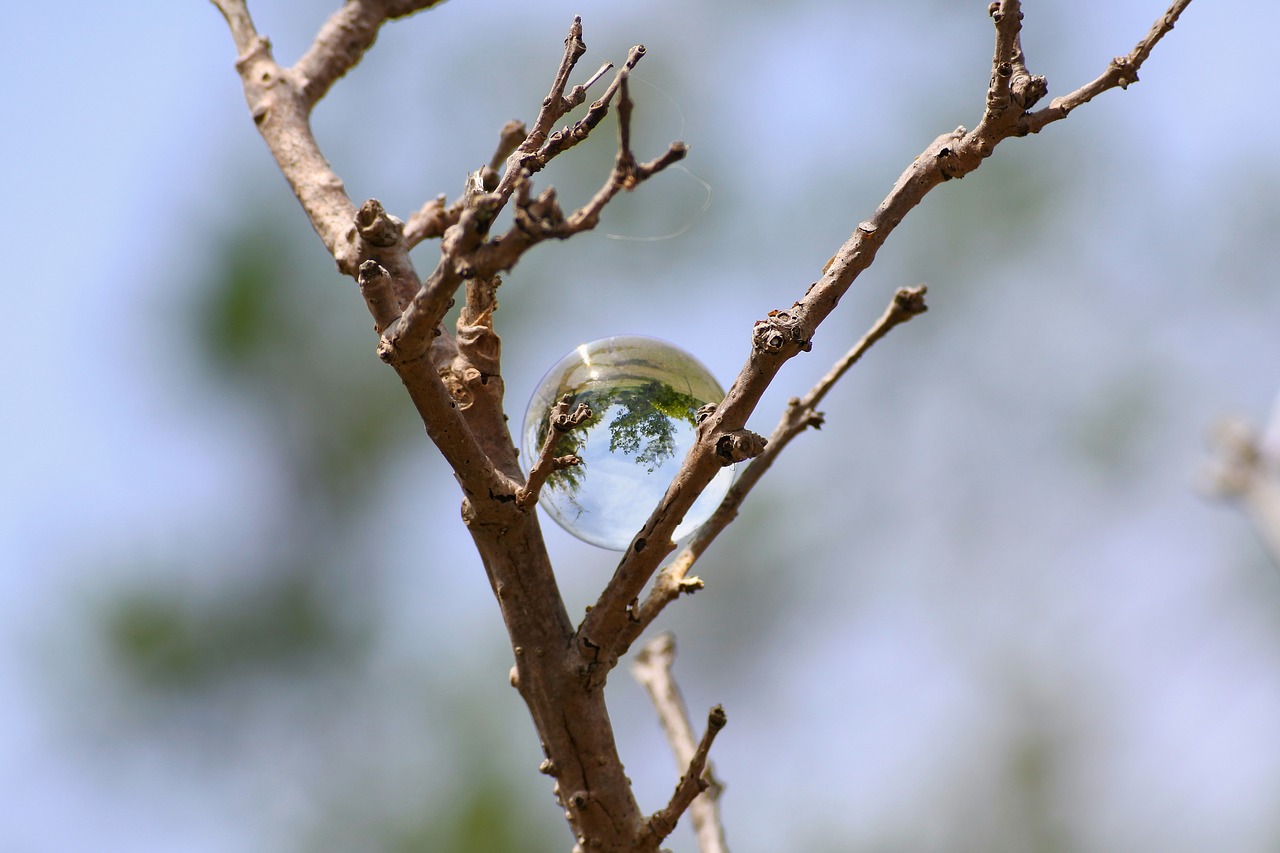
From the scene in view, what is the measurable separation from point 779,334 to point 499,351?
0.47m

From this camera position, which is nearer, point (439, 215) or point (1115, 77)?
point (1115, 77)

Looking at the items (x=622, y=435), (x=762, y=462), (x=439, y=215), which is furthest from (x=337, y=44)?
(x=762, y=462)

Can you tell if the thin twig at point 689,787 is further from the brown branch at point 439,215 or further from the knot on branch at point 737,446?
the brown branch at point 439,215

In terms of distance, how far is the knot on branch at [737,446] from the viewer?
1253mm

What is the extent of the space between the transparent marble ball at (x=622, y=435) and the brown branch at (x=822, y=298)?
8 centimetres

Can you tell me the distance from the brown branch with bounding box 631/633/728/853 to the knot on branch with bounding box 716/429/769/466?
0.79m

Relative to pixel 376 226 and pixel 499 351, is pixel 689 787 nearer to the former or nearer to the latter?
pixel 499 351

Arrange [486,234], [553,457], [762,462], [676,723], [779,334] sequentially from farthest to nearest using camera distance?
1. [676,723]
2. [762,462]
3. [553,457]
4. [779,334]
5. [486,234]

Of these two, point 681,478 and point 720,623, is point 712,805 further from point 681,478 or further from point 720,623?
point 720,623

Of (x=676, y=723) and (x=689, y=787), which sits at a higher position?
(x=676, y=723)

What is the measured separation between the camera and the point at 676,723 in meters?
2.09

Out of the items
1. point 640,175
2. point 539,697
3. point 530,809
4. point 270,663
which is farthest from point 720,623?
point 640,175

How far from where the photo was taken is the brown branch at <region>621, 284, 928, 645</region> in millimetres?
1511

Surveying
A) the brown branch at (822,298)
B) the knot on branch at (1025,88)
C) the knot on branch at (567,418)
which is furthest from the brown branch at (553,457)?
the knot on branch at (1025,88)
